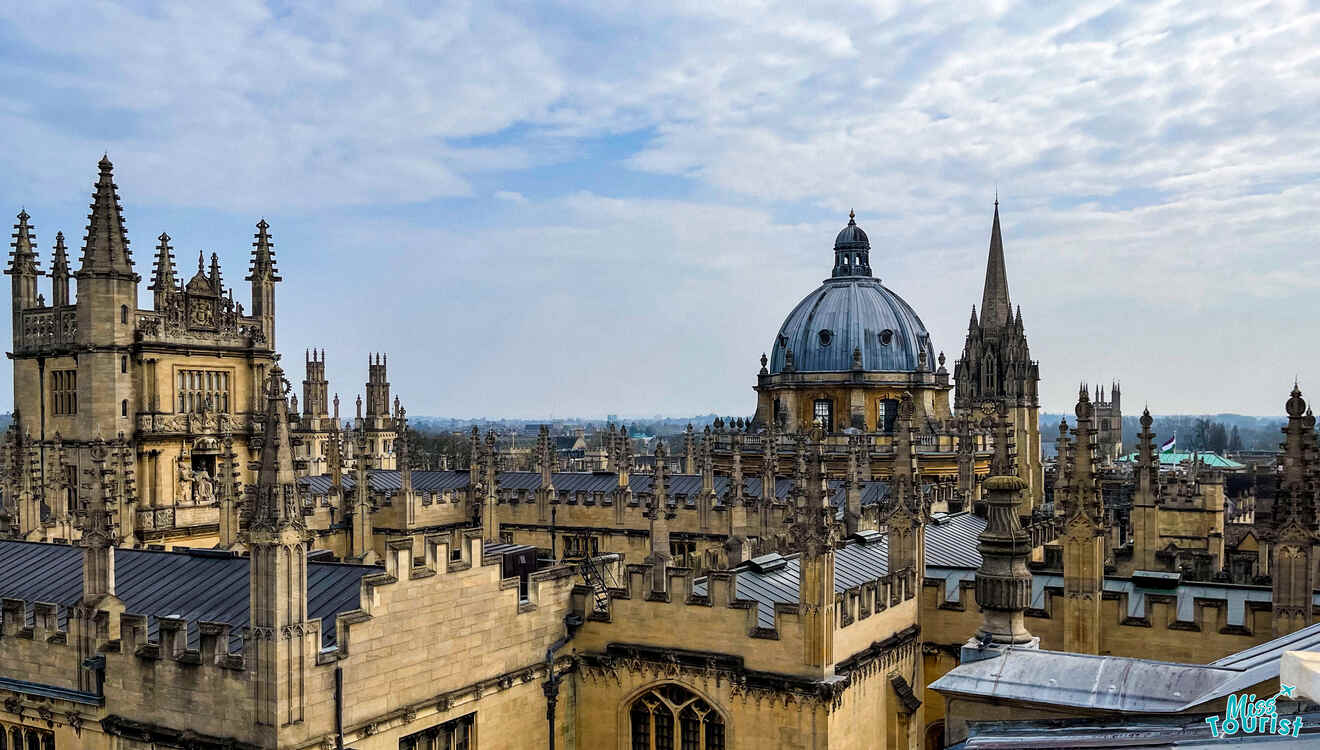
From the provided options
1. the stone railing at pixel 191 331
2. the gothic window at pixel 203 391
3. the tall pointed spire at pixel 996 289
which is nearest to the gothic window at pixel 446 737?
the stone railing at pixel 191 331

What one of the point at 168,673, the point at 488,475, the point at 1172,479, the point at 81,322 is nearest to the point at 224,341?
the point at 81,322

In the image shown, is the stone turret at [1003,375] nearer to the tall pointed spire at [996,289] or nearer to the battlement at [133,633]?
the tall pointed spire at [996,289]

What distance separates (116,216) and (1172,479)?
42.5 metres

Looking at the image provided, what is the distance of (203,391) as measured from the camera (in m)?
39.3

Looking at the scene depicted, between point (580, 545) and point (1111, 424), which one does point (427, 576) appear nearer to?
point (580, 545)

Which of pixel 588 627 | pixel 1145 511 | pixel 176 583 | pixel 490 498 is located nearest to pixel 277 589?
pixel 176 583

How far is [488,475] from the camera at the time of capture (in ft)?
120

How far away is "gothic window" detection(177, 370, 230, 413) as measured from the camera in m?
38.6

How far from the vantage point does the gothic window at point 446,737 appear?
52.4ft

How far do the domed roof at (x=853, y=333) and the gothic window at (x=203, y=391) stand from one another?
1154 inches

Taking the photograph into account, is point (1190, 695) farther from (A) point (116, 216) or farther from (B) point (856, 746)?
(A) point (116, 216)

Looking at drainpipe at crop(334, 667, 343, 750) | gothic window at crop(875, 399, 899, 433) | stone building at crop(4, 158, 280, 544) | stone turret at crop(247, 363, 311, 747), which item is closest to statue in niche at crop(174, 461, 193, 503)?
stone building at crop(4, 158, 280, 544)

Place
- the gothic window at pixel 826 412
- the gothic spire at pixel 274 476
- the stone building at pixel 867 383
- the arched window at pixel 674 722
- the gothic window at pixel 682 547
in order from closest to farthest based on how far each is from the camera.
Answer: the gothic spire at pixel 274 476 < the arched window at pixel 674 722 < the gothic window at pixel 682 547 < the stone building at pixel 867 383 < the gothic window at pixel 826 412

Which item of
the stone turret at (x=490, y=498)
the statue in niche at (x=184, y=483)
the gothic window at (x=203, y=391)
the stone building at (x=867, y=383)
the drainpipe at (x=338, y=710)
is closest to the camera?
the drainpipe at (x=338, y=710)
